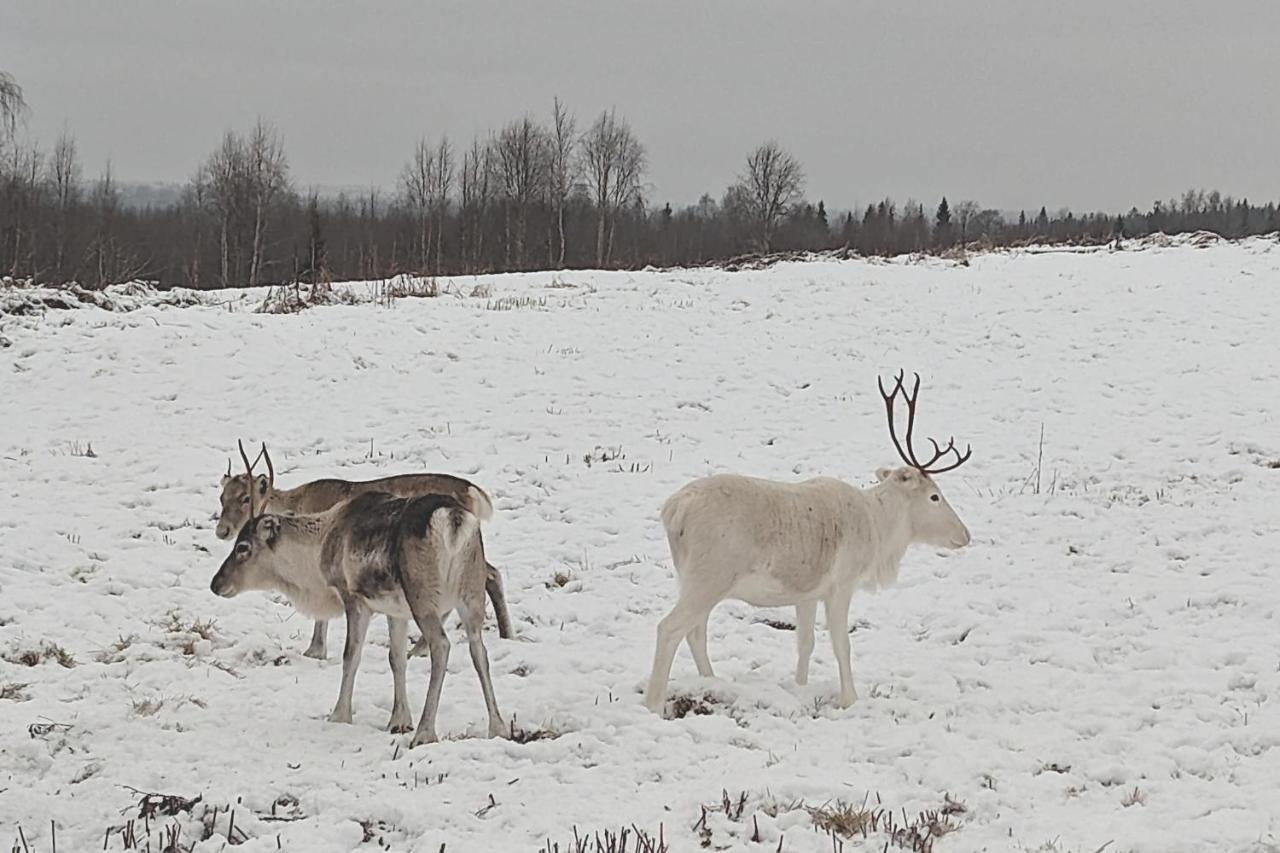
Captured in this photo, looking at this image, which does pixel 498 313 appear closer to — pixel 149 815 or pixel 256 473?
pixel 256 473

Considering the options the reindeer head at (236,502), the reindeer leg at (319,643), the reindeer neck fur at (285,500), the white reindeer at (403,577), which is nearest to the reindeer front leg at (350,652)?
the white reindeer at (403,577)

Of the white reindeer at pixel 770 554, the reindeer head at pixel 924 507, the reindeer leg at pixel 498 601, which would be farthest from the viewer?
the reindeer leg at pixel 498 601

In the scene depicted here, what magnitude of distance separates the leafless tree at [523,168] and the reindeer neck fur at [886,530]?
50362 mm

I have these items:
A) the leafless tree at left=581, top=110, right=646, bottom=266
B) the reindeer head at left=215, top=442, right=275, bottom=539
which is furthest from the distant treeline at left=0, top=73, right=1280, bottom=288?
the reindeer head at left=215, top=442, right=275, bottom=539

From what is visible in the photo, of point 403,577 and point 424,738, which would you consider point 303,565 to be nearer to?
point 403,577

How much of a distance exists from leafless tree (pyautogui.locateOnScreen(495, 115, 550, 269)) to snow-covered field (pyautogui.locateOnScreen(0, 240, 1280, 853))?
3762 centimetres

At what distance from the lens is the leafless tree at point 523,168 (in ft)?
192

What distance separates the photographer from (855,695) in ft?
25.0

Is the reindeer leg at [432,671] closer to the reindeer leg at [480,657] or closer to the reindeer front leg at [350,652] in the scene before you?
the reindeer leg at [480,657]

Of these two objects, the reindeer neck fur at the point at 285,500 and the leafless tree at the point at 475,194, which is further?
the leafless tree at the point at 475,194

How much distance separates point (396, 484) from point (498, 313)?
11.8 m

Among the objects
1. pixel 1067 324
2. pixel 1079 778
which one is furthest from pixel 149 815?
pixel 1067 324

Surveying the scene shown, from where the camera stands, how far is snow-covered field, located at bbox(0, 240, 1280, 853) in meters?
5.87

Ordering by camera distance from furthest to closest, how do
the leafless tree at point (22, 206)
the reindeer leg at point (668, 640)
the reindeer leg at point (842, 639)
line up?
the leafless tree at point (22, 206)
the reindeer leg at point (842, 639)
the reindeer leg at point (668, 640)
